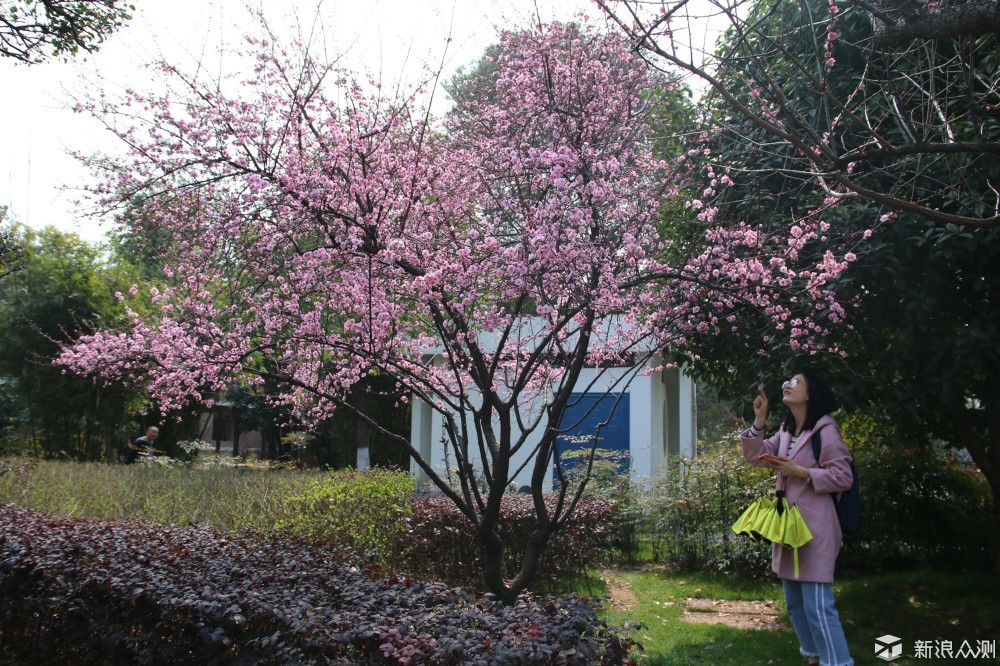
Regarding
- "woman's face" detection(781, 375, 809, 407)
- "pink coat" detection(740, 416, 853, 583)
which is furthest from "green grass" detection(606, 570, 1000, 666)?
"woman's face" detection(781, 375, 809, 407)

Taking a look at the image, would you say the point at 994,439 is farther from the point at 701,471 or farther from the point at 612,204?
the point at 612,204

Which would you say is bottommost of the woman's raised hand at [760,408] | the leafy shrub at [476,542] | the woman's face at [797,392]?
the leafy shrub at [476,542]

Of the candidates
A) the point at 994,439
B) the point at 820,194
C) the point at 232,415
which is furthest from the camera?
the point at 232,415

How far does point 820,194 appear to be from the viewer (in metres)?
5.62

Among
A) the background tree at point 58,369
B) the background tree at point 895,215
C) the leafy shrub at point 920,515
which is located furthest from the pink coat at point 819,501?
the background tree at point 58,369

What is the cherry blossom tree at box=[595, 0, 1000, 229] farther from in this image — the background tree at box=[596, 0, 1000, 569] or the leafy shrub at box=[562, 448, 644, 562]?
the leafy shrub at box=[562, 448, 644, 562]

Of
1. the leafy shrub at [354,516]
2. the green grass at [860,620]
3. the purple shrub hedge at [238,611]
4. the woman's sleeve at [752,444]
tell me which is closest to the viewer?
the purple shrub hedge at [238,611]

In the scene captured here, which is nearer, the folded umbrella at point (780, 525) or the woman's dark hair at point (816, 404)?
the folded umbrella at point (780, 525)

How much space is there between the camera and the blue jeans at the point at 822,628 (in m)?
3.62

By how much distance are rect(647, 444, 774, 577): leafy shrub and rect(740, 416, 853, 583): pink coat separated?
13.1 ft

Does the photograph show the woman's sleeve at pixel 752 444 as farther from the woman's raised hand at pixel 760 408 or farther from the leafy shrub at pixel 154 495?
the leafy shrub at pixel 154 495

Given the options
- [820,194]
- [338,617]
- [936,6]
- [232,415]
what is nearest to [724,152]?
[820,194]

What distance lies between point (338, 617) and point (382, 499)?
4.12 m
